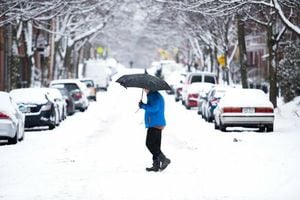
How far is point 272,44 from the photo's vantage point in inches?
1257

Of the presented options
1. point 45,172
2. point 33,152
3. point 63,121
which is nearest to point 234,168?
point 45,172

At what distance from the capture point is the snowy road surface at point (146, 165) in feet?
35.5

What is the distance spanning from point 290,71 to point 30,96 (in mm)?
14565

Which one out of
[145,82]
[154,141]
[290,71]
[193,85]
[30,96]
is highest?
[290,71]

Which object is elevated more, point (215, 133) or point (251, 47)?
point (251, 47)

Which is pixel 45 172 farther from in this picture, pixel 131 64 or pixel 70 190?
pixel 131 64

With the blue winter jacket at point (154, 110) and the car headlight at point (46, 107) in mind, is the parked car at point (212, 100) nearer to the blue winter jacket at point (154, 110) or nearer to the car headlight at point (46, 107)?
the car headlight at point (46, 107)

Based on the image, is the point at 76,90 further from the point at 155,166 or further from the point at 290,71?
the point at 155,166

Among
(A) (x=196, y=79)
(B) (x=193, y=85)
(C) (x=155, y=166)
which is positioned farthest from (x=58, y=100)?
(C) (x=155, y=166)

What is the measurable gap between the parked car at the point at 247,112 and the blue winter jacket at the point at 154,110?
9111 mm

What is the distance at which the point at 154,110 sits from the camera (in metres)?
13.3

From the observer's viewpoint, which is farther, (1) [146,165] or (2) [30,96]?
(2) [30,96]

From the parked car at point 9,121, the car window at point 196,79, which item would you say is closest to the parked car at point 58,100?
the parked car at point 9,121

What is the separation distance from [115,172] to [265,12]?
20.7 m
